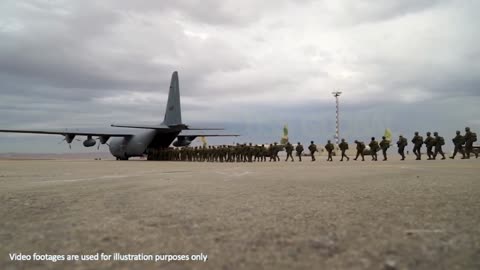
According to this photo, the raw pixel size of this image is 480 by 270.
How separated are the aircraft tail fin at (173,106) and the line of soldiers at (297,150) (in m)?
2.85

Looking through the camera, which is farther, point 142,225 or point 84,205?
point 84,205

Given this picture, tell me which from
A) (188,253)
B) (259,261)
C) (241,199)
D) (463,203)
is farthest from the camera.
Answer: (241,199)

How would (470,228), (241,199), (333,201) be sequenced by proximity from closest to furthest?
A: 1. (470,228)
2. (333,201)
3. (241,199)

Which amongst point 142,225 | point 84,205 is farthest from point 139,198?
point 142,225

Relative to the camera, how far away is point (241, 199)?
5.15 meters

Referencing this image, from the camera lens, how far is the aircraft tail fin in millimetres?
34791

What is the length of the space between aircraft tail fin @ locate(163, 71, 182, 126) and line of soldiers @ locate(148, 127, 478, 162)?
2.85m

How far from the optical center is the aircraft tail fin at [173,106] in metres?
34.8

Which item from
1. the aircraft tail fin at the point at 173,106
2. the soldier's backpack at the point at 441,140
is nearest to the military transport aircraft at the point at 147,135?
the aircraft tail fin at the point at 173,106

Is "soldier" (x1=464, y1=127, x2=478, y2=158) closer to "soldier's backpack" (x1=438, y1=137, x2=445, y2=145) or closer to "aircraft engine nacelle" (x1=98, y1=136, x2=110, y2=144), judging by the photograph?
"soldier's backpack" (x1=438, y1=137, x2=445, y2=145)

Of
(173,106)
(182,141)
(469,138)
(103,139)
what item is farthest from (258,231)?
(103,139)

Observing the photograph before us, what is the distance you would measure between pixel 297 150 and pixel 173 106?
14684 mm

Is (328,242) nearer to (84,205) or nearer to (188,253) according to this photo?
(188,253)

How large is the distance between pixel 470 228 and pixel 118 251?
109 inches
